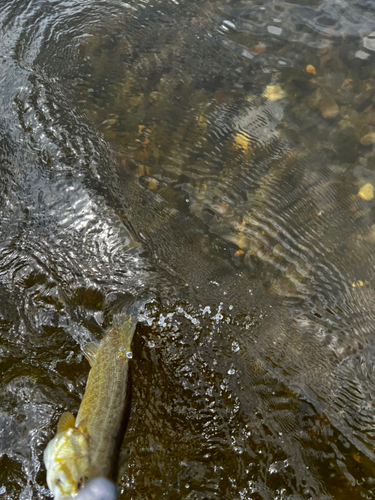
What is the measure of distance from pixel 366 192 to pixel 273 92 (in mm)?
1924

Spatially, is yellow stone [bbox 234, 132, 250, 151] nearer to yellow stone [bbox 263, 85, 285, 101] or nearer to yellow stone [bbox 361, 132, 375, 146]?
yellow stone [bbox 263, 85, 285, 101]

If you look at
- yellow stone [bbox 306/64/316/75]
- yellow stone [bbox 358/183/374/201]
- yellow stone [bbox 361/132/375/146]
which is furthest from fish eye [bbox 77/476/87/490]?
yellow stone [bbox 306/64/316/75]

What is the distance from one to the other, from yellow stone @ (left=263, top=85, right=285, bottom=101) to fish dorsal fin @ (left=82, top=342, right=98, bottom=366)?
412cm

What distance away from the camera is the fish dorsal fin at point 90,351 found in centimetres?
333

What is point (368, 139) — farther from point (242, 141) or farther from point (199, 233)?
point (199, 233)

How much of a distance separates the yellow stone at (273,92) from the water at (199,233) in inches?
1.5

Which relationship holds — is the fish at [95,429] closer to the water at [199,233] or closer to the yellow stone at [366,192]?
the water at [199,233]

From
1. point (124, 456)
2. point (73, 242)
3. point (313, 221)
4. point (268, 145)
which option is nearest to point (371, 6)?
point (268, 145)

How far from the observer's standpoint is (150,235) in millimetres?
4445

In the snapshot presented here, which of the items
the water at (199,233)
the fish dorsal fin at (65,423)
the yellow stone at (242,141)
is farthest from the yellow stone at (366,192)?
the fish dorsal fin at (65,423)

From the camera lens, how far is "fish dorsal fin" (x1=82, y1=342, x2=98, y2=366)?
3.33 metres

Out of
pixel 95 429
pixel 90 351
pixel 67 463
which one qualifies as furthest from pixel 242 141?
pixel 67 463

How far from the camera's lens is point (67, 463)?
8.60 ft

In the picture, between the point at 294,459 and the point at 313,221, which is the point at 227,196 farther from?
the point at 294,459
